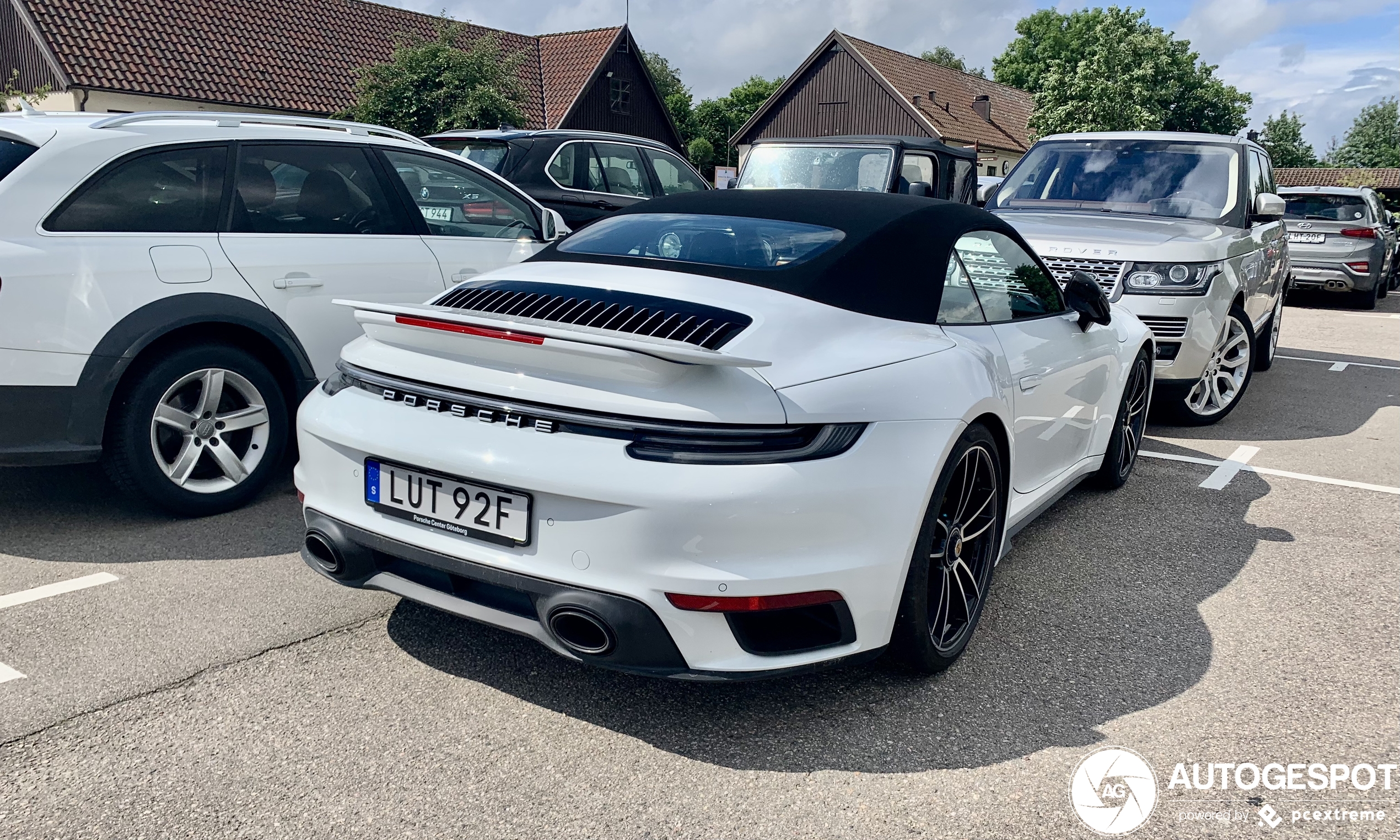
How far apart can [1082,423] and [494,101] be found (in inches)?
754

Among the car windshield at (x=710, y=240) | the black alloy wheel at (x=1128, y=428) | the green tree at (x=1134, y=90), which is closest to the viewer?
the car windshield at (x=710, y=240)

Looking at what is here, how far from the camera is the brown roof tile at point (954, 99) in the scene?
155 ft

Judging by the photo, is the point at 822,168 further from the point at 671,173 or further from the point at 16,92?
the point at 16,92

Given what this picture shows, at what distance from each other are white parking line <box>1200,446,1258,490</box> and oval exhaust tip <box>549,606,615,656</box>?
4194 millimetres

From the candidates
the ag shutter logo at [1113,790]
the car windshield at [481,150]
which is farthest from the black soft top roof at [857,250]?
the car windshield at [481,150]

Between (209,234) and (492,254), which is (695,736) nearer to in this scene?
(209,234)

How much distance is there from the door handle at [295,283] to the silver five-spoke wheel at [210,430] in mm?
439

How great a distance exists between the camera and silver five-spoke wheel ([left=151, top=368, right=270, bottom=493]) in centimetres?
442

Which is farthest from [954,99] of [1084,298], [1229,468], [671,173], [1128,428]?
[1084,298]

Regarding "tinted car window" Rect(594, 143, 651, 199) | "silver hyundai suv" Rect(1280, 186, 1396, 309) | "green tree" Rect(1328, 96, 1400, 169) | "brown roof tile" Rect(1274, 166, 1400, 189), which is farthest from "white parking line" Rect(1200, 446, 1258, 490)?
"green tree" Rect(1328, 96, 1400, 169)

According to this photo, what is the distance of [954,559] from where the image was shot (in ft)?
10.7

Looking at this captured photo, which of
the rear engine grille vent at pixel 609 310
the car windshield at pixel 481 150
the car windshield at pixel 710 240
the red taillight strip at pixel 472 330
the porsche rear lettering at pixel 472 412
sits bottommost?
the porsche rear lettering at pixel 472 412

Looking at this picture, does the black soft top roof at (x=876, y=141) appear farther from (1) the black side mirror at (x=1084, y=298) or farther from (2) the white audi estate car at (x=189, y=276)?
(1) the black side mirror at (x=1084, y=298)

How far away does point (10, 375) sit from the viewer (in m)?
3.90
